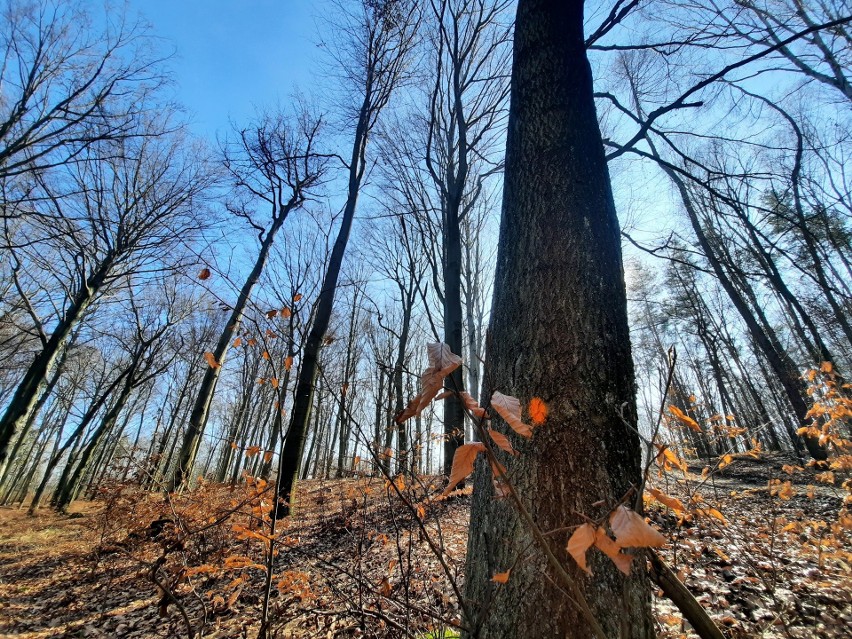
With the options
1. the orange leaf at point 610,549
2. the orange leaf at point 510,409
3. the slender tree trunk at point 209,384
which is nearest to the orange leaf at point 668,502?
the orange leaf at point 610,549

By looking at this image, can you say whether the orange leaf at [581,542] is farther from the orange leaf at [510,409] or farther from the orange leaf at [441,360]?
the orange leaf at [441,360]

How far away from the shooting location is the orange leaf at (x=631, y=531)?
532 millimetres

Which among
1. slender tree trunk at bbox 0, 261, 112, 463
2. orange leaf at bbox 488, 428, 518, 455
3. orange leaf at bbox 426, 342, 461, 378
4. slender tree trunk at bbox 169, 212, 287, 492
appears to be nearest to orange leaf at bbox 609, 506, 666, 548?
orange leaf at bbox 488, 428, 518, 455

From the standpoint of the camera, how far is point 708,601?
2758 mm

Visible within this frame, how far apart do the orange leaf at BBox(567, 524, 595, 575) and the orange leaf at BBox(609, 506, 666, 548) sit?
0.36 feet

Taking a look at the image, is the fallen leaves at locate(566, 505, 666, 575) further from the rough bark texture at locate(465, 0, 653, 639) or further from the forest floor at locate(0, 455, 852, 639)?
the forest floor at locate(0, 455, 852, 639)

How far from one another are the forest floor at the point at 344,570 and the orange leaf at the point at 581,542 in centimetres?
52

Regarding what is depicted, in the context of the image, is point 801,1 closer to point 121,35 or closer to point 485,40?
point 485,40

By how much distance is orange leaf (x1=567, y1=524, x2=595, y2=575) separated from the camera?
66cm

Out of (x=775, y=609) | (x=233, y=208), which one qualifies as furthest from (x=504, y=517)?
(x=233, y=208)

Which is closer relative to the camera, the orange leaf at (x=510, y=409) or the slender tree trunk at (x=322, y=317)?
the orange leaf at (x=510, y=409)

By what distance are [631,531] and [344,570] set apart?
148cm

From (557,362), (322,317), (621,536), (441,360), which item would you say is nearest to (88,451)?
(322,317)

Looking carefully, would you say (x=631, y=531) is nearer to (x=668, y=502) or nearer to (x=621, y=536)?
(x=621, y=536)
